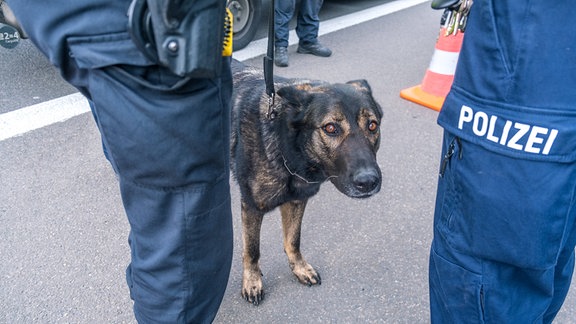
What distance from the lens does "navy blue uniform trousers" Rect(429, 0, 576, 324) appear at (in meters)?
1.07

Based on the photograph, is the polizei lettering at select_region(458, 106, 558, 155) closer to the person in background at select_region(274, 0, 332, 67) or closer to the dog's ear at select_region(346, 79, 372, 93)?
the dog's ear at select_region(346, 79, 372, 93)

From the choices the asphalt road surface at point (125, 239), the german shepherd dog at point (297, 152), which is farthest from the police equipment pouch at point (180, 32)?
the asphalt road surface at point (125, 239)

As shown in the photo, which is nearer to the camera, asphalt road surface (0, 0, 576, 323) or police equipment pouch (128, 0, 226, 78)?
police equipment pouch (128, 0, 226, 78)

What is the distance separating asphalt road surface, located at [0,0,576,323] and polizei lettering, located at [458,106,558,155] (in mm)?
1291

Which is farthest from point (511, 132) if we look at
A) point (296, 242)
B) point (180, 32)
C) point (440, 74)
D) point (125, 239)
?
point (440, 74)

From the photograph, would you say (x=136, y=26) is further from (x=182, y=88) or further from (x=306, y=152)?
(x=306, y=152)

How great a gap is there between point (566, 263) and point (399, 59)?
175 inches

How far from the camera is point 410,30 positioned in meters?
6.63

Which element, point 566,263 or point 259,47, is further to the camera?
point 259,47

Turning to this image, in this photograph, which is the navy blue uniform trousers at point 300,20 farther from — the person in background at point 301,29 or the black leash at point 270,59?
the black leash at point 270,59

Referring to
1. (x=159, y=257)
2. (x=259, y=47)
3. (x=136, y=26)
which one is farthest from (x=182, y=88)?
(x=259, y=47)

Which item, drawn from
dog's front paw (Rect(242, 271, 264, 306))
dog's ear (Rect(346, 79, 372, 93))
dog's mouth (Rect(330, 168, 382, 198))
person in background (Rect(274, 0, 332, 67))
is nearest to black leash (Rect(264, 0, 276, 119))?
dog's mouth (Rect(330, 168, 382, 198))

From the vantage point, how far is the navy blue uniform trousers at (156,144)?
947 mm

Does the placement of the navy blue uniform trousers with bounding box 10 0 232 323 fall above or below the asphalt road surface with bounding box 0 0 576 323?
above
